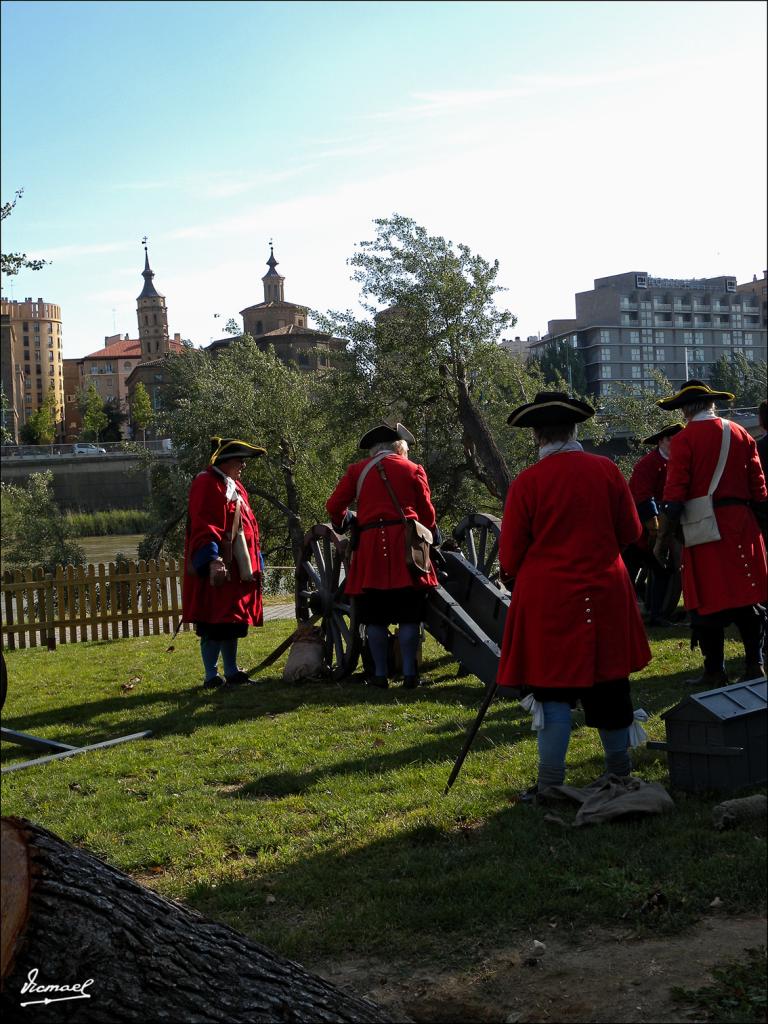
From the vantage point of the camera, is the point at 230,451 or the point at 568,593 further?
the point at 230,451

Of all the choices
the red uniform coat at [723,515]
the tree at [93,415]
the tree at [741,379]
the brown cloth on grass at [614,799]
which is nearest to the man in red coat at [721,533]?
the red uniform coat at [723,515]

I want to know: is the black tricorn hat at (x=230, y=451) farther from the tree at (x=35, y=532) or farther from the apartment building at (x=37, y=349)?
the apartment building at (x=37, y=349)

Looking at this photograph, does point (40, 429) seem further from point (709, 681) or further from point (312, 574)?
point (709, 681)

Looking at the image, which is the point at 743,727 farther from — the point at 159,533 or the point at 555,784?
the point at 159,533

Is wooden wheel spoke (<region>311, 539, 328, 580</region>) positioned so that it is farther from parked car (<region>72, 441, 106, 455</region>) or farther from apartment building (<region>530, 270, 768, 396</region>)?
apartment building (<region>530, 270, 768, 396</region>)

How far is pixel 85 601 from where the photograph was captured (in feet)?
47.3

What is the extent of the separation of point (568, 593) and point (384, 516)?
3319mm

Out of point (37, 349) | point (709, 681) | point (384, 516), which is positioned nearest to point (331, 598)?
point (384, 516)

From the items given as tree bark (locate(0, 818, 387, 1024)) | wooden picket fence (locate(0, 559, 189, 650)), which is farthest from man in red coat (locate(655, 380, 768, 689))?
wooden picket fence (locate(0, 559, 189, 650))

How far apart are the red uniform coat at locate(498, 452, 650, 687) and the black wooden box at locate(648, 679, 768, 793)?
0.97 ft

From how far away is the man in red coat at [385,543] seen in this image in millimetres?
7758

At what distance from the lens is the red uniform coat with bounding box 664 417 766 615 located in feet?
21.6

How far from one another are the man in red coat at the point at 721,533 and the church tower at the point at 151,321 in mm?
147702

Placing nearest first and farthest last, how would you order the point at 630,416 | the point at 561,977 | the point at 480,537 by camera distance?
1. the point at 561,977
2. the point at 480,537
3. the point at 630,416
